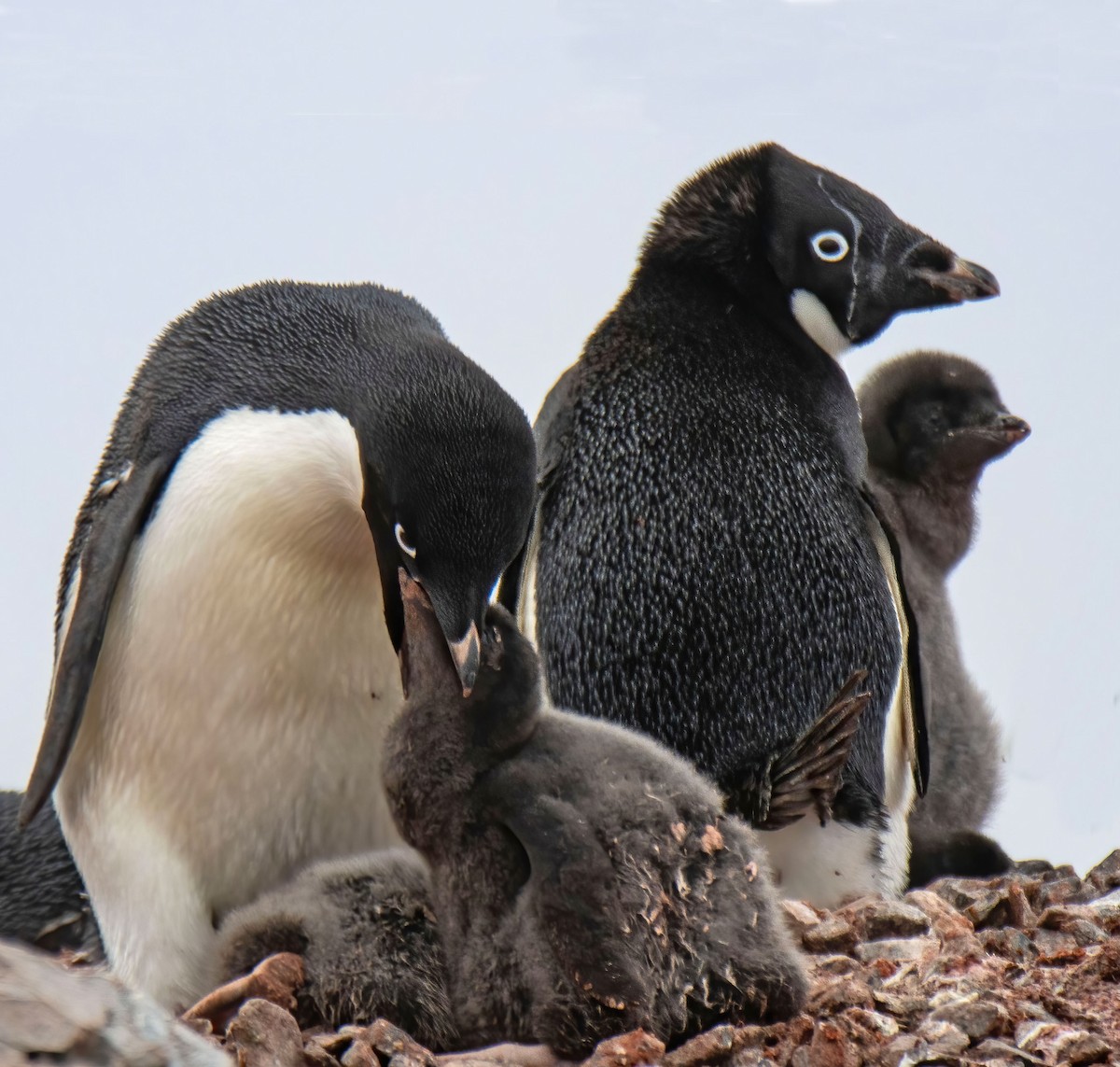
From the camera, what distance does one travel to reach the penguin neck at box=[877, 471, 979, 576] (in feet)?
8.05

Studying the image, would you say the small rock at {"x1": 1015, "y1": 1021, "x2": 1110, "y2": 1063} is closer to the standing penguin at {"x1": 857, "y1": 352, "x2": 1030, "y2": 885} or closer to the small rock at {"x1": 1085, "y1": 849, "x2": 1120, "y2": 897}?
the small rock at {"x1": 1085, "y1": 849, "x2": 1120, "y2": 897}

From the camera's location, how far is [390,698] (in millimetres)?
1629

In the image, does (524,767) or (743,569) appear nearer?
(524,767)

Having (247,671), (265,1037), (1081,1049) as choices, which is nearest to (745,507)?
(247,671)

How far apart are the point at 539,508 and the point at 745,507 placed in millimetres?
256

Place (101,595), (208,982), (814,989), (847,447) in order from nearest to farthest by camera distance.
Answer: (814,989) → (208,982) → (101,595) → (847,447)

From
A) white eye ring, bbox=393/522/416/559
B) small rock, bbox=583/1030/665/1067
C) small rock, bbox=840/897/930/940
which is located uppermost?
white eye ring, bbox=393/522/416/559

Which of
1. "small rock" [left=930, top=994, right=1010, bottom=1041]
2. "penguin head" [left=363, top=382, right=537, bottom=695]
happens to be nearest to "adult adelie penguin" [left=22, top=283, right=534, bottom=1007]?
"penguin head" [left=363, top=382, right=537, bottom=695]

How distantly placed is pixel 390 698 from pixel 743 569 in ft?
1.47

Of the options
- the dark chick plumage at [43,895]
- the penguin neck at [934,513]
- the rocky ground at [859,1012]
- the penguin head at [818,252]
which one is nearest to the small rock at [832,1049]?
the rocky ground at [859,1012]

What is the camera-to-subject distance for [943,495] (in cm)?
247

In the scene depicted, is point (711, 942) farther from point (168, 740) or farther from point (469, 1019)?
point (168, 740)

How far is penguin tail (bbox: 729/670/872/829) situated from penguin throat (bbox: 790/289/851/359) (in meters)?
0.48

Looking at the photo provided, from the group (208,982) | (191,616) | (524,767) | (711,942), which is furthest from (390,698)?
(711,942)
